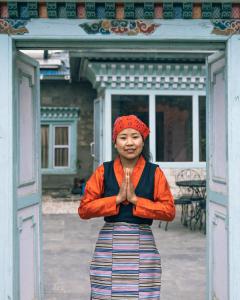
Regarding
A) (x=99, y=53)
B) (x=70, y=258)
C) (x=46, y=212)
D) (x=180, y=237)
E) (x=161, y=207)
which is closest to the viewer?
(x=161, y=207)

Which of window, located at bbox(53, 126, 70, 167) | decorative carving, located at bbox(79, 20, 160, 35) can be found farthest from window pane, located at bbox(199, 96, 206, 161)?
decorative carving, located at bbox(79, 20, 160, 35)

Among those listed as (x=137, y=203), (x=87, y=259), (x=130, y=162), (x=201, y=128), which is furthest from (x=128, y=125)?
(x=201, y=128)

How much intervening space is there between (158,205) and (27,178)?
1.38 meters

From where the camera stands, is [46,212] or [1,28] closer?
[1,28]

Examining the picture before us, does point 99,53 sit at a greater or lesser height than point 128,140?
greater

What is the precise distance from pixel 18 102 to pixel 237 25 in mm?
1905

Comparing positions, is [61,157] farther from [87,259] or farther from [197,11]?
[197,11]

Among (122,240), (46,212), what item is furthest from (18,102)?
(46,212)

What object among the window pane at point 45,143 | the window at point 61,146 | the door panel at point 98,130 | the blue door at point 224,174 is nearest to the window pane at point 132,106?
the door panel at point 98,130

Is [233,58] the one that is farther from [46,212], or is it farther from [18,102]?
[46,212]

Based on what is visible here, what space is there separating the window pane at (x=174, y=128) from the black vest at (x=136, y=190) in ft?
33.0

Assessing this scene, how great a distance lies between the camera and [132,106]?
45.4 feet

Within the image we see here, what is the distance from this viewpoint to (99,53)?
4719 mm

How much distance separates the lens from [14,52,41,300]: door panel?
14.4 ft
